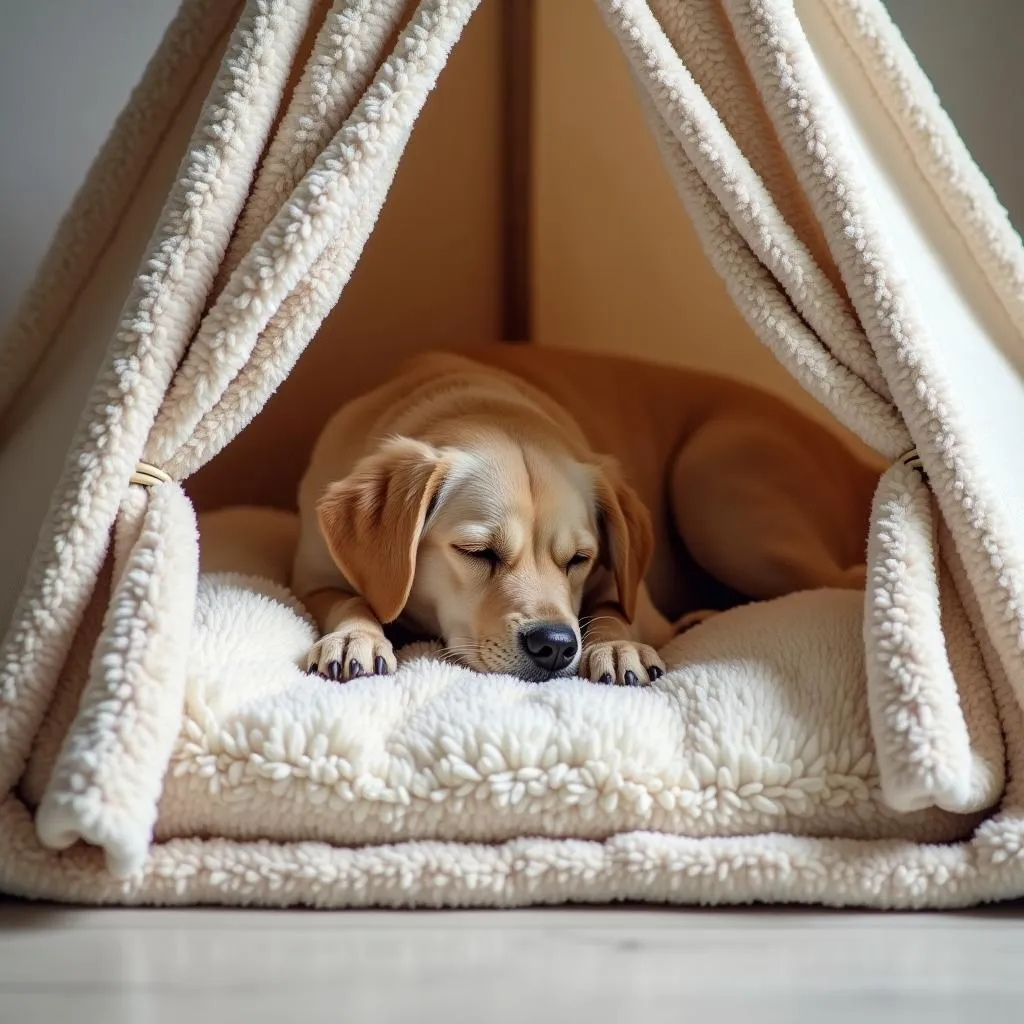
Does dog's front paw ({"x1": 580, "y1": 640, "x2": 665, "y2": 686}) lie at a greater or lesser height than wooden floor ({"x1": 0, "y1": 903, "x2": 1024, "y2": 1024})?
greater

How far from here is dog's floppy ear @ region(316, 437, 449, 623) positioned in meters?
1.55

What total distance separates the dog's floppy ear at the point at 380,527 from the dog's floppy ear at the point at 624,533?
299 millimetres

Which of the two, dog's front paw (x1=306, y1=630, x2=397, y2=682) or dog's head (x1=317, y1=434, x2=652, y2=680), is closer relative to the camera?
dog's front paw (x1=306, y1=630, x2=397, y2=682)

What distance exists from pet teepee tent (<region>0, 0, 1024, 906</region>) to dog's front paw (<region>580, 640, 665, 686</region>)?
67mm

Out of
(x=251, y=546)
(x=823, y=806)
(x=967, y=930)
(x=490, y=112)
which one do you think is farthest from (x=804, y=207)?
(x=490, y=112)

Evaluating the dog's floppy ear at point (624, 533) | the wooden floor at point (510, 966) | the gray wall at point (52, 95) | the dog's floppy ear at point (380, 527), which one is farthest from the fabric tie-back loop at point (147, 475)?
the gray wall at point (52, 95)

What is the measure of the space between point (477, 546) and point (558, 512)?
0.47ft

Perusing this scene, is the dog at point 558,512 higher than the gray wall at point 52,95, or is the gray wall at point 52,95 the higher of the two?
the gray wall at point 52,95

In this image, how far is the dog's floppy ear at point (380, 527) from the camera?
1.55 metres

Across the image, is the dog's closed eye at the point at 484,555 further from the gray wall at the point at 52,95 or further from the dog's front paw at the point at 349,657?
the gray wall at the point at 52,95

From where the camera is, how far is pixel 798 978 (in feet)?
3.25

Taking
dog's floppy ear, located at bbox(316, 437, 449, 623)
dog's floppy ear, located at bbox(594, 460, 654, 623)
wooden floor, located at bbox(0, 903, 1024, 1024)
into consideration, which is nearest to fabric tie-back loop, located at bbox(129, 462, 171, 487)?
dog's floppy ear, located at bbox(316, 437, 449, 623)

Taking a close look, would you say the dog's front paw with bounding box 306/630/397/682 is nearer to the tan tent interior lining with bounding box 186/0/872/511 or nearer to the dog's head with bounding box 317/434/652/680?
the dog's head with bounding box 317/434/652/680

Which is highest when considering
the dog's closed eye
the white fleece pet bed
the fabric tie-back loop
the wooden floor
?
the dog's closed eye
